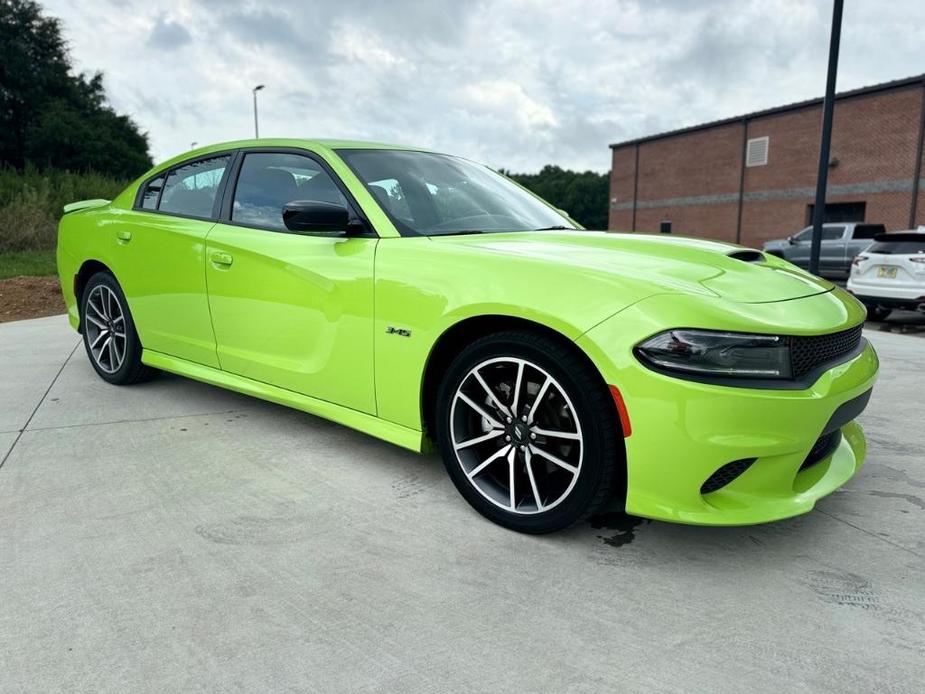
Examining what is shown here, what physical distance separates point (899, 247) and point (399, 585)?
9.76m

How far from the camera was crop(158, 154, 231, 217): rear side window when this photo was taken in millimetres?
3837

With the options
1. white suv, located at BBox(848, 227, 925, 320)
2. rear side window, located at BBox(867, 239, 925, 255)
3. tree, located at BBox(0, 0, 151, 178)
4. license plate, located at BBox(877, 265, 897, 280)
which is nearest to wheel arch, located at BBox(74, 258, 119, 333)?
white suv, located at BBox(848, 227, 925, 320)

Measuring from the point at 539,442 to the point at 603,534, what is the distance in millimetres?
449

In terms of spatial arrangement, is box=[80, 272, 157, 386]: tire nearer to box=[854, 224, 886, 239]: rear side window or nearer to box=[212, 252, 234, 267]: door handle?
box=[212, 252, 234, 267]: door handle

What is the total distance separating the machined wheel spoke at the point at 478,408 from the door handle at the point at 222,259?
1.57m

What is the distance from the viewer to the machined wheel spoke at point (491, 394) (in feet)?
8.38

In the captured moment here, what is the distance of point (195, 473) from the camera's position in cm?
311

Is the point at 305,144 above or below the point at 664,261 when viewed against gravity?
above

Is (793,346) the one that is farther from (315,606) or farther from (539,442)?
(315,606)

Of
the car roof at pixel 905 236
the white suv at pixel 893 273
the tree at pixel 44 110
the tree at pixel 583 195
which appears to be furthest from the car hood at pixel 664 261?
the tree at pixel 583 195

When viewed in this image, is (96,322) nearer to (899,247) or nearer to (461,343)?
(461,343)

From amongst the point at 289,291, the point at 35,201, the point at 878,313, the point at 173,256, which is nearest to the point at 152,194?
the point at 173,256

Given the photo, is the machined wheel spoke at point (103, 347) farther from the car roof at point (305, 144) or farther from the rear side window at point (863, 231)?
the rear side window at point (863, 231)

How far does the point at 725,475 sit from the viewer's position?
220 cm
